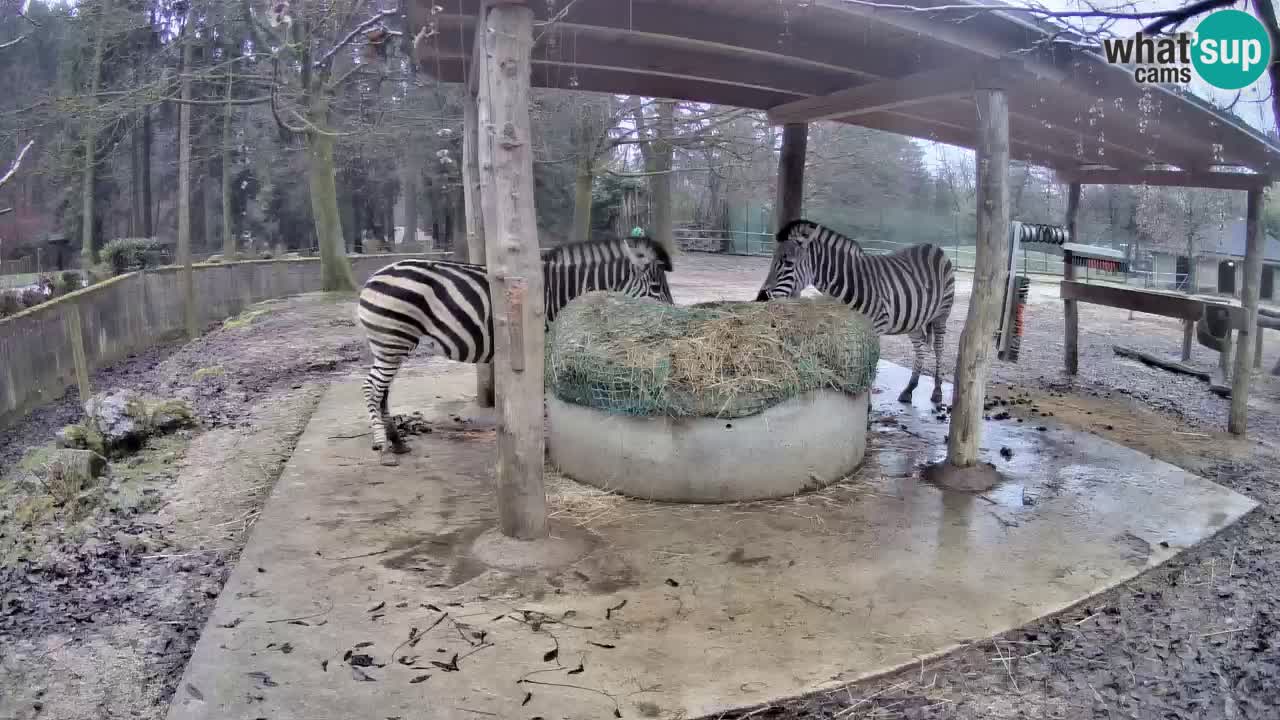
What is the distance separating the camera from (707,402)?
5352 millimetres

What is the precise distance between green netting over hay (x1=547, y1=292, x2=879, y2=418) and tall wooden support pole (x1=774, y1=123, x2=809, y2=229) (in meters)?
2.76

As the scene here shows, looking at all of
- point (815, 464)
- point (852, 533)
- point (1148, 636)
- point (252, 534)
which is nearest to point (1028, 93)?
point (815, 464)

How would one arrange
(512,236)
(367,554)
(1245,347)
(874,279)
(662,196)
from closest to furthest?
(512,236)
(367,554)
(1245,347)
(874,279)
(662,196)

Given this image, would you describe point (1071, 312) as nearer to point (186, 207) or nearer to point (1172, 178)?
point (1172, 178)

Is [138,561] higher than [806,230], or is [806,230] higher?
[806,230]

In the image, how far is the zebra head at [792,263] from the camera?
25.3ft

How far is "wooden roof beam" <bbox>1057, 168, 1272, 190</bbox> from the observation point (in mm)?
8224

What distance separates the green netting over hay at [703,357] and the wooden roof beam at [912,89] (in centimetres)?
175

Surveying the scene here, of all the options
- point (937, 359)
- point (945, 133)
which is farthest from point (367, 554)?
point (945, 133)

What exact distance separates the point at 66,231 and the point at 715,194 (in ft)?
63.1

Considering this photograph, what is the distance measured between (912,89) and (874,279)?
2.27 metres

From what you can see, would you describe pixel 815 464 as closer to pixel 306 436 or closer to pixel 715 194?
pixel 306 436

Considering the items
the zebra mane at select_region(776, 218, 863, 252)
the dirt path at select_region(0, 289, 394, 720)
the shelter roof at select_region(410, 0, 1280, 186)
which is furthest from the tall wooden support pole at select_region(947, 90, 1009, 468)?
the dirt path at select_region(0, 289, 394, 720)

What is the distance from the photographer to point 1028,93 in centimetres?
641
